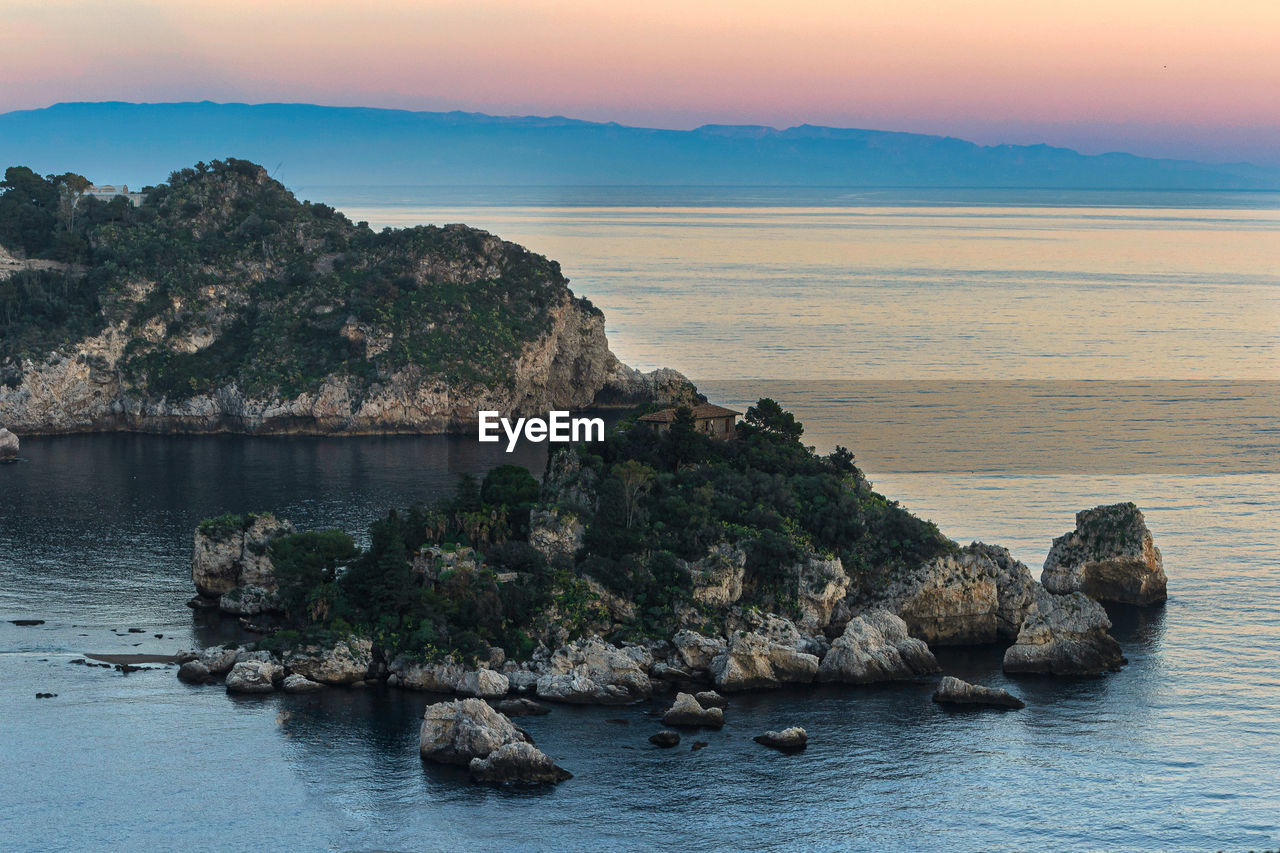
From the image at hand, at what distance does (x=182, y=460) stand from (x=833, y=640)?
60069mm

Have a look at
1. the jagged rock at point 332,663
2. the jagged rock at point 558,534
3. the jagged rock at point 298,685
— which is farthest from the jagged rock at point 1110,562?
the jagged rock at point 298,685

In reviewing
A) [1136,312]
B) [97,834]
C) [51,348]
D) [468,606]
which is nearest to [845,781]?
[468,606]

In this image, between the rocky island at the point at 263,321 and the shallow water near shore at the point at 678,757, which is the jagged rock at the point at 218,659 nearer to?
the shallow water near shore at the point at 678,757

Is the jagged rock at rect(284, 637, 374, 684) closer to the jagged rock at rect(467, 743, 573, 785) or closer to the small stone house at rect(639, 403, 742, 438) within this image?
the jagged rock at rect(467, 743, 573, 785)

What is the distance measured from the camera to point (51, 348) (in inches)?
4764

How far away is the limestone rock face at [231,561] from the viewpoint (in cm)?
7300

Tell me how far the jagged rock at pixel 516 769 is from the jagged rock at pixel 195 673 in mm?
15527

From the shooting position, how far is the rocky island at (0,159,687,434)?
120 metres

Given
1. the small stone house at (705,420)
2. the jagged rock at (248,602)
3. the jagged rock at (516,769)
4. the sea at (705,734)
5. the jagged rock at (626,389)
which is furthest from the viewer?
the jagged rock at (626,389)

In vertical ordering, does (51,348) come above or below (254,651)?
above

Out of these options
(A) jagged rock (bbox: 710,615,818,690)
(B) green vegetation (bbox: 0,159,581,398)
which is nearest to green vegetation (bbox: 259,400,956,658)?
(A) jagged rock (bbox: 710,615,818,690)

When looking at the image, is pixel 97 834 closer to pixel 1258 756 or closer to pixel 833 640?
pixel 833 640

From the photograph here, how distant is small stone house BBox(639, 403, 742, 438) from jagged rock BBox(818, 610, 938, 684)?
18381mm

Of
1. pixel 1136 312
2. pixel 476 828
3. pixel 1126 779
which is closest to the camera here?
pixel 476 828
